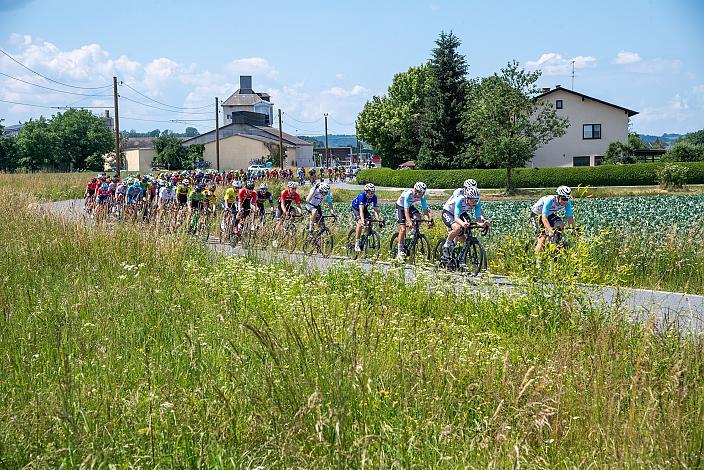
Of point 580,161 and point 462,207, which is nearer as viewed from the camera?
point 462,207

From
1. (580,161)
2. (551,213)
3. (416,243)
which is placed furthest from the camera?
(580,161)

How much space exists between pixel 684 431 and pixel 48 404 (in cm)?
394

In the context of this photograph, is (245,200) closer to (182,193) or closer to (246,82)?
(182,193)

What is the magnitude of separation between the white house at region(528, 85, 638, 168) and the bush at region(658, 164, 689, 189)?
63.2 ft

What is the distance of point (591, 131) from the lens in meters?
69.1

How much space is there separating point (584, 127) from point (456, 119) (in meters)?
15.1

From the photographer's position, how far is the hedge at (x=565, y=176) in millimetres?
54844

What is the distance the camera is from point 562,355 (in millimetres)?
6145

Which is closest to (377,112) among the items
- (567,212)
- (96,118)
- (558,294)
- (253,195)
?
(96,118)

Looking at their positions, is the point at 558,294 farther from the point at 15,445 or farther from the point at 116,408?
the point at 15,445

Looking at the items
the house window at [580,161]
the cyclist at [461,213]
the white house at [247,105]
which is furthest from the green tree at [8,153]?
the cyclist at [461,213]

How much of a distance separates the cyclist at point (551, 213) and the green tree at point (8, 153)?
86.0 meters

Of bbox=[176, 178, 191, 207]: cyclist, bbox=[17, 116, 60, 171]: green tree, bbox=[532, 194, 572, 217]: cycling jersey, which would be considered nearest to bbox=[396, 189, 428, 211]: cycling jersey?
bbox=[532, 194, 572, 217]: cycling jersey

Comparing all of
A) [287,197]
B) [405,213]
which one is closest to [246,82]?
[287,197]
